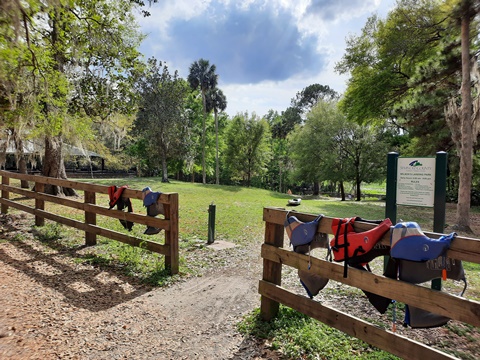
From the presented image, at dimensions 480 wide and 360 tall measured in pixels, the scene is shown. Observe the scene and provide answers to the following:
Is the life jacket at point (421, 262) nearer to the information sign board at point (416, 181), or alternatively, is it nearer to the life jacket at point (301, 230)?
the life jacket at point (301, 230)

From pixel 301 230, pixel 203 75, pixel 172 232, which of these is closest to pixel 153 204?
pixel 172 232

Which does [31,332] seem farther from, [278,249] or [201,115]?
[201,115]

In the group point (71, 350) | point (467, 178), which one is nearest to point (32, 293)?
point (71, 350)

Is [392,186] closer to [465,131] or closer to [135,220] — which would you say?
[135,220]

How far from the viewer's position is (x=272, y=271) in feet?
10.8

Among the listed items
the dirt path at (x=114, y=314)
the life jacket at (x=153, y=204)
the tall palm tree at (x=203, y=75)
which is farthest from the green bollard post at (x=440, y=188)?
the tall palm tree at (x=203, y=75)

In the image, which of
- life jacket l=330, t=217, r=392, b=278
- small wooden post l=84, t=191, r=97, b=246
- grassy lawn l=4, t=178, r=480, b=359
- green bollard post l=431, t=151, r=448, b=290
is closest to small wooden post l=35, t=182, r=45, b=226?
grassy lawn l=4, t=178, r=480, b=359

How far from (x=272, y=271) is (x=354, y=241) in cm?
117

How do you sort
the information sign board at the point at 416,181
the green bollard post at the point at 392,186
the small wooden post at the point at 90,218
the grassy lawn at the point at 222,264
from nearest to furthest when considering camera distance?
the grassy lawn at the point at 222,264 → the information sign board at the point at 416,181 → the green bollard post at the point at 392,186 → the small wooden post at the point at 90,218

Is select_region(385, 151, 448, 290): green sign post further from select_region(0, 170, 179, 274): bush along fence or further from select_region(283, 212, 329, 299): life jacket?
select_region(0, 170, 179, 274): bush along fence

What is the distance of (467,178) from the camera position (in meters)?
10.3

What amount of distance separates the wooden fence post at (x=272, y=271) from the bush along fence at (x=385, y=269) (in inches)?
3.5

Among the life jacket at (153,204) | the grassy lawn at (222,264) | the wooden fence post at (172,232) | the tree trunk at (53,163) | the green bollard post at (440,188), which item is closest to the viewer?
the grassy lawn at (222,264)

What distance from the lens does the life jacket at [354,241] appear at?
2.35 m
